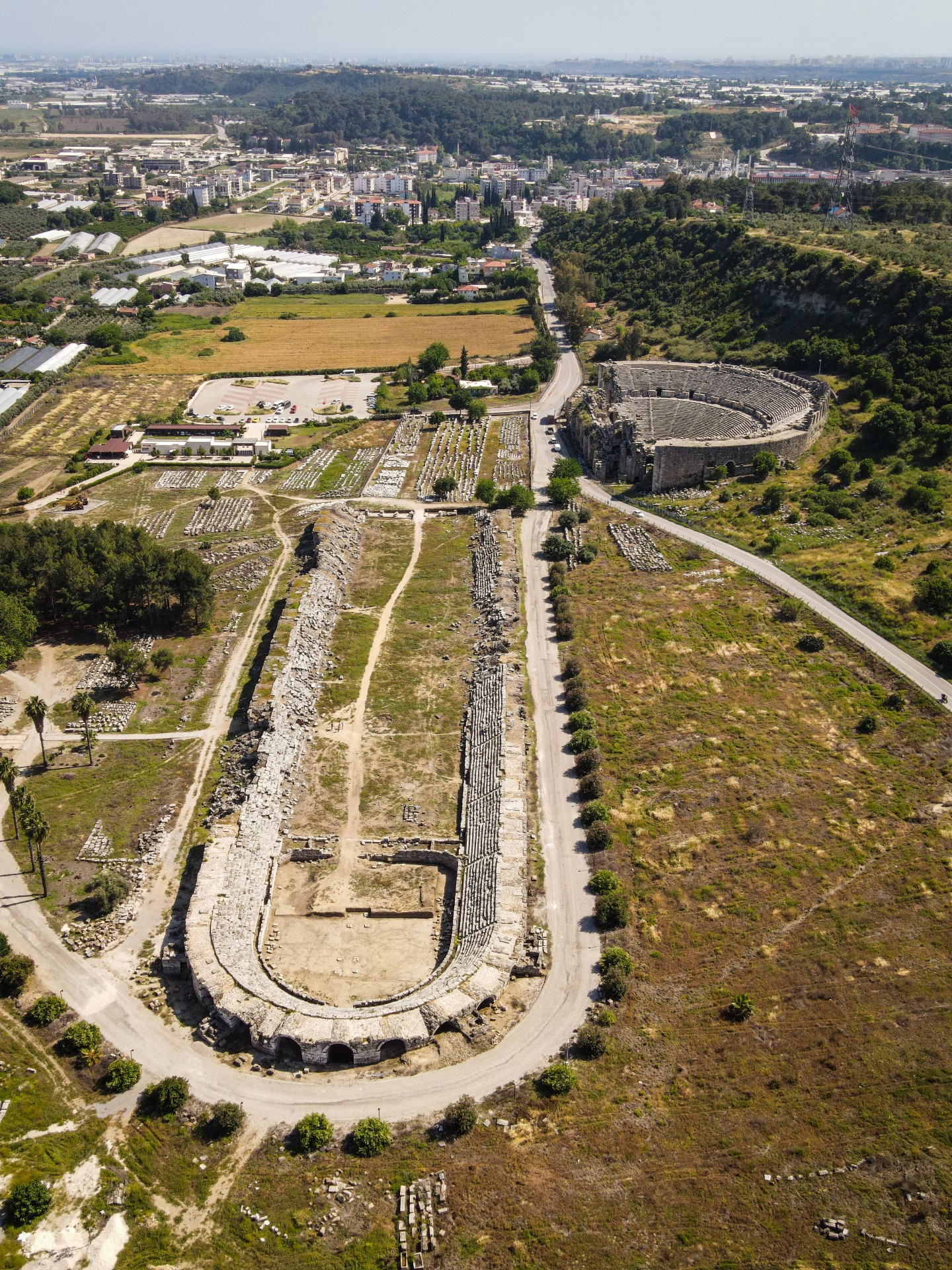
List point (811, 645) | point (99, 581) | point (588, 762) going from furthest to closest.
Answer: point (99, 581)
point (811, 645)
point (588, 762)

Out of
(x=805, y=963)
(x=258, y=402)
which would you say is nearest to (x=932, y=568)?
(x=805, y=963)

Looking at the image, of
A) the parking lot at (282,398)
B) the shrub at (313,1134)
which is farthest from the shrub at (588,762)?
the parking lot at (282,398)

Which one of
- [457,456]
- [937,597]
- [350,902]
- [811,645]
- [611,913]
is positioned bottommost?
[350,902]

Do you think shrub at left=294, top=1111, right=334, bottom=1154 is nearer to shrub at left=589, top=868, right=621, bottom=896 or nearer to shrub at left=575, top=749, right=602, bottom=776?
shrub at left=589, top=868, right=621, bottom=896

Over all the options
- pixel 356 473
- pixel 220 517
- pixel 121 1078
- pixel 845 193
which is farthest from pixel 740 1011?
pixel 845 193

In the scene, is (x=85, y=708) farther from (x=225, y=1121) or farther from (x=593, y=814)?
(x=593, y=814)

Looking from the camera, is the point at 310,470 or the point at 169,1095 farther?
Answer: the point at 310,470
